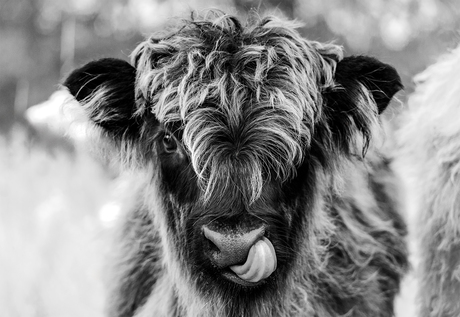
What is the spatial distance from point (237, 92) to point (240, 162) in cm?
35

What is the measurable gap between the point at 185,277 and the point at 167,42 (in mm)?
1188

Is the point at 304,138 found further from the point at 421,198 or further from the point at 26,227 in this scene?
the point at 26,227

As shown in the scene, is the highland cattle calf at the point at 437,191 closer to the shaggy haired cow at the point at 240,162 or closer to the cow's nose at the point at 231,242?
the shaggy haired cow at the point at 240,162

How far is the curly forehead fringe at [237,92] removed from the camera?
303 centimetres

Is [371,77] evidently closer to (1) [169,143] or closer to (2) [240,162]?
(2) [240,162]

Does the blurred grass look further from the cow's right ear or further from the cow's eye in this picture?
the cow's eye

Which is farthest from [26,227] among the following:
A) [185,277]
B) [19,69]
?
[19,69]

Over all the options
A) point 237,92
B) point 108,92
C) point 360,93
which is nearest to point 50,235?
point 108,92

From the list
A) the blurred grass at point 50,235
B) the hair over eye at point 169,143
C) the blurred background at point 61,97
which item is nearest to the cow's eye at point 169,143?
the hair over eye at point 169,143

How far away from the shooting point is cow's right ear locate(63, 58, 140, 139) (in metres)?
3.34

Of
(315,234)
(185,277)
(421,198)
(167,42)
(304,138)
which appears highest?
(167,42)

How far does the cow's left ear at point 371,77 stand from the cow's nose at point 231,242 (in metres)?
0.96

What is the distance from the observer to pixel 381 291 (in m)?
4.08

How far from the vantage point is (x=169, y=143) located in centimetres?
335
